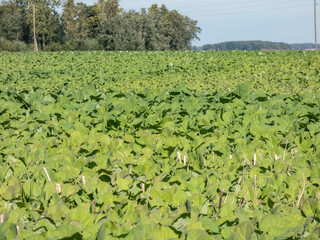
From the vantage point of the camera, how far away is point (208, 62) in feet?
71.8

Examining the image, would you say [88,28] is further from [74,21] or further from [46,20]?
[46,20]

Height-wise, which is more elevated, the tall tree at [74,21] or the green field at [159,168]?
the tall tree at [74,21]

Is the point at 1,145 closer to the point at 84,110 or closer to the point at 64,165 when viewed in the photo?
the point at 64,165

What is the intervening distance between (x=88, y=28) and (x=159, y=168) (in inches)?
4236

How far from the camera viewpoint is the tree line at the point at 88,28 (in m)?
79.9

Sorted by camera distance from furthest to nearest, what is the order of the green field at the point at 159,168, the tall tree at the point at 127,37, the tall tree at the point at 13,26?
the tall tree at the point at 13,26
the tall tree at the point at 127,37
the green field at the point at 159,168

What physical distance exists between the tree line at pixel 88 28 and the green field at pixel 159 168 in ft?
233

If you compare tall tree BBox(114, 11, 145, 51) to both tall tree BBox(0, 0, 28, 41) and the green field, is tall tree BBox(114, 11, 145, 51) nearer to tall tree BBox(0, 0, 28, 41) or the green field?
tall tree BBox(0, 0, 28, 41)

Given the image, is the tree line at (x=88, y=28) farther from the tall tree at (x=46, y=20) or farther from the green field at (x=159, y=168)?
the green field at (x=159, y=168)

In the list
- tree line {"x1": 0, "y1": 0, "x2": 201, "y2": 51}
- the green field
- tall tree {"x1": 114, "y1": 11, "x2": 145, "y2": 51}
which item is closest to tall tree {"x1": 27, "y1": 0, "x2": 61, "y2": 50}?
tree line {"x1": 0, "y1": 0, "x2": 201, "y2": 51}

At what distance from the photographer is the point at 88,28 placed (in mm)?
106188

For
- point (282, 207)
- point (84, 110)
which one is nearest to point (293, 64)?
point (84, 110)

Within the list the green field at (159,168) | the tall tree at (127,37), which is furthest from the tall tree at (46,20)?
the green field at (159,168)

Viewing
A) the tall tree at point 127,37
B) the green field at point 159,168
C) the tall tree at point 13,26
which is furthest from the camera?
the tall tree at point 13,26
